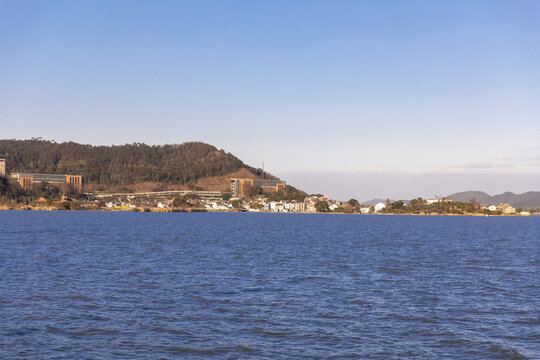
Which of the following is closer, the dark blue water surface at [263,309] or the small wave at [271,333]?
the dark blue water surface at [263,309]

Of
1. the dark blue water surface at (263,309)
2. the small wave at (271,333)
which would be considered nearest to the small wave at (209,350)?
the dark blue water surface at (263,309)

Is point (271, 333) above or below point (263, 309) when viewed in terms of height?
below

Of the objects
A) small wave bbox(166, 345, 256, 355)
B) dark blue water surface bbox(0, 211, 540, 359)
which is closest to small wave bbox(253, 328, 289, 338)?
dark blue water surface bbox(0, 211, 540, 359)

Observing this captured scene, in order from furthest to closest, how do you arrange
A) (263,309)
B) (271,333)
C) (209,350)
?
(263,309) < (271,333) < (209,350)

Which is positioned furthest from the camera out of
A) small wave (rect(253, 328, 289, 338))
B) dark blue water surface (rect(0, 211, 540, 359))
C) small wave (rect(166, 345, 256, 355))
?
small wave (rect(253, 328, 289, 338))

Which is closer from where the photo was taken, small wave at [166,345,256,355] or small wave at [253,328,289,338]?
small wave at [166,345,256,355]

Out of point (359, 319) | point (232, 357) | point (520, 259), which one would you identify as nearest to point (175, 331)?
point (232, 357)

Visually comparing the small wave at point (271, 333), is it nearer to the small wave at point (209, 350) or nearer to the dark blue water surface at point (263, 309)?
the dark blue water surface at point (263, 309)

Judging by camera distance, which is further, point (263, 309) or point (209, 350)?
point (263, 309)

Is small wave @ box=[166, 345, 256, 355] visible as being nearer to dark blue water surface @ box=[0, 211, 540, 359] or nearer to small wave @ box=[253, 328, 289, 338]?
dark blue water surface @ box=[0, 211, 540, 359]

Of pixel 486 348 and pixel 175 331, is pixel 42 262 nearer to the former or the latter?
pixel 175 331

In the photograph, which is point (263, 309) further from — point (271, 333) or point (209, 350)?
point (209, 350)

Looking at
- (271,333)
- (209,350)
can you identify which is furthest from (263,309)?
(209,350)

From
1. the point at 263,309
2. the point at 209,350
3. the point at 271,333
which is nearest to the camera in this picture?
the point at 209,350
